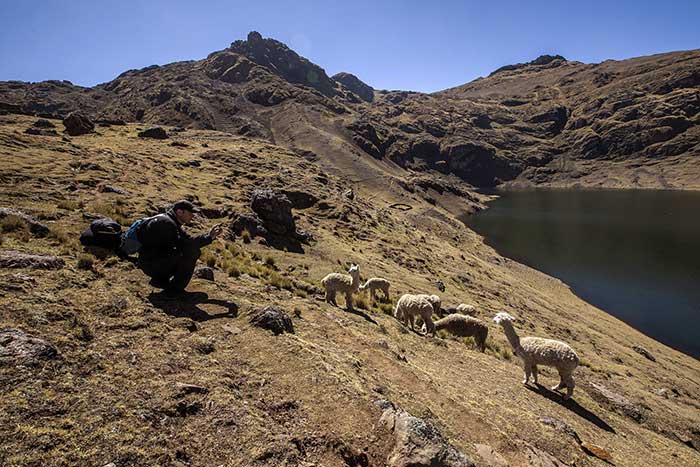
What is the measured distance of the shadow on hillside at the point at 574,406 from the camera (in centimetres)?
1055

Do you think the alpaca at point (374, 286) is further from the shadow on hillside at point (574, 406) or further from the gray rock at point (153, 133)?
the gray rock at point (153, 133)

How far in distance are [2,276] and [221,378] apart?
4983 mm

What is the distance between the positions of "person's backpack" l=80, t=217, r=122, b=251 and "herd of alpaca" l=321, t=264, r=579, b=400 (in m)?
7.50

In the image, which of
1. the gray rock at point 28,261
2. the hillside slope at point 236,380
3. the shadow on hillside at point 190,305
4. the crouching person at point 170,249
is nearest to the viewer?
the hillside slope at point 236,380

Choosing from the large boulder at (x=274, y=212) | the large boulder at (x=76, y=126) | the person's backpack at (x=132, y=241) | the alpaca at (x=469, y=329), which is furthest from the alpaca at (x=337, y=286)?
the large boulder at (x=76, y=126)

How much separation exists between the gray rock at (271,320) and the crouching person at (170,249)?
2.01 metres

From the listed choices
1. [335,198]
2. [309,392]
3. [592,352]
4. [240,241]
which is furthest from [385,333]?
[335,198]

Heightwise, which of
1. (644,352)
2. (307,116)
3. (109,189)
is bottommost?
(644,352)

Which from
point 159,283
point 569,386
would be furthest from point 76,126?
point 569,386

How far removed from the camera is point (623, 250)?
65.3 m

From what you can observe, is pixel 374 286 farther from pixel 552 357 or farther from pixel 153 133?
pixel 153 133

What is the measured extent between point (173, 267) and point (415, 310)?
397 inches

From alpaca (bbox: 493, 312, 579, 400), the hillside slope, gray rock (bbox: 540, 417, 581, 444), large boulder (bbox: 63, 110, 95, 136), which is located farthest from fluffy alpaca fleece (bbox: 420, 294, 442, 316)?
large boulder (bbox: 63, 110, 95, 136)

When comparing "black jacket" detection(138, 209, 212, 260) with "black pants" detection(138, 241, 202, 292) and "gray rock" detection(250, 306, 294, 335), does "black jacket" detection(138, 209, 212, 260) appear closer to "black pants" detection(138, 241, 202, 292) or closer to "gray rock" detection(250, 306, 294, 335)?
"black pants" detection(138, 241, 202, 292)
